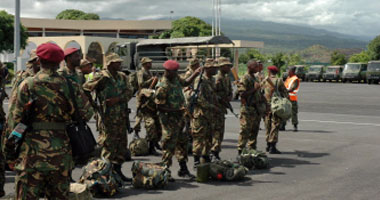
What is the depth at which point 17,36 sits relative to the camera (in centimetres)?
2531

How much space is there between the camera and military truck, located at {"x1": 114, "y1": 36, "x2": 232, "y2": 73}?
24203 mm

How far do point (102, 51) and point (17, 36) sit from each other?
3846 cm

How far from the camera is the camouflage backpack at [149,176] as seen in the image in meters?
7.81

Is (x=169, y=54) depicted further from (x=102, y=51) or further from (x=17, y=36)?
(x=102, y=51)

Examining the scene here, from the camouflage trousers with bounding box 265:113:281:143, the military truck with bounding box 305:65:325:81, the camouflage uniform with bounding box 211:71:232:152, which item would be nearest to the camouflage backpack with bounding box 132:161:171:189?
the camouflage uniform with bounding box 211:71:232:152

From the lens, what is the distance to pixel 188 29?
8456 cm

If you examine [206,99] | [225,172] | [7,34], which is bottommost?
[225,172]

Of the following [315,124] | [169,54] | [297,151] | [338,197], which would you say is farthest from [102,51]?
[338,197]

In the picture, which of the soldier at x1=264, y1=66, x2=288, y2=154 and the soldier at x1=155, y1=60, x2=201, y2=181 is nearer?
the soldier at x1=155, y1=60, x2=201, y2=181

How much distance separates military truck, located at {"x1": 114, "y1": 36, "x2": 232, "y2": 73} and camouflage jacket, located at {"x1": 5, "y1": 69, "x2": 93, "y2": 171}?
60.8 ft

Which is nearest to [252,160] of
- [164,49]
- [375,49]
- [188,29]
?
[164,49]

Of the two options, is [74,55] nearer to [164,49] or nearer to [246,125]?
[246,125]

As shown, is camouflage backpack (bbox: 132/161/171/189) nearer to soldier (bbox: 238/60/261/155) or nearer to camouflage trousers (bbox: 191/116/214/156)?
camouflage trousers (bbox: 191/116/214/156)

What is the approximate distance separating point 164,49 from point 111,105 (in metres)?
19.8
